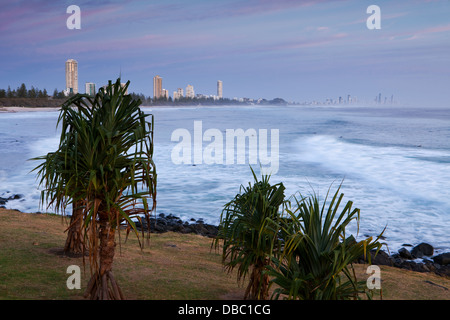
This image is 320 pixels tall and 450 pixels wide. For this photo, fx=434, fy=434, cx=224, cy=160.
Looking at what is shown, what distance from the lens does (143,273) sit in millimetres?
8344

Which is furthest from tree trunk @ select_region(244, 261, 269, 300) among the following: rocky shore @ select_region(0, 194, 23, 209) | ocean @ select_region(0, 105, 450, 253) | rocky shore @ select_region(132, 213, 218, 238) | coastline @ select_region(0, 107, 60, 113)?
coastline @ select_region(0, 107, 60, 113)

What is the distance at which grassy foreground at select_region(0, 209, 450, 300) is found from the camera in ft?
23.4

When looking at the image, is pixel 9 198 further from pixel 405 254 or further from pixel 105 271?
pixel 405 254

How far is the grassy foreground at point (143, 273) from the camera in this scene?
281 inches

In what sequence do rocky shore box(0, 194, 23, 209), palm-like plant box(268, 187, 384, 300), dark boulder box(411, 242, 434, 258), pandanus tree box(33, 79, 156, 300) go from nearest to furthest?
palm-like plant box(268, 187, 384, 300), pandanus tree box(33, 79, 156, 300), dark boulder box(411, 242, 434, 258), rocky shore box(0, 194, 23, 209)

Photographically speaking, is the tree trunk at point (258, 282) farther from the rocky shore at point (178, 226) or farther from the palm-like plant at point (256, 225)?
the rocky shore at point (178, 226)

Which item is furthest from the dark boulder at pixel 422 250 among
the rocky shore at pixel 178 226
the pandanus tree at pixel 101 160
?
the pandanus tree at pixel 101 160

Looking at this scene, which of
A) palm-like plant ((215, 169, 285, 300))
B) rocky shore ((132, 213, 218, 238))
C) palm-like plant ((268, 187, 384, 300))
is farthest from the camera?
rocky shore ((132, 213, 218, 238))

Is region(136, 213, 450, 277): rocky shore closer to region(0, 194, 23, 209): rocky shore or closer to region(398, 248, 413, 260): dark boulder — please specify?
region(398, 248, 413, 260): dark boulder

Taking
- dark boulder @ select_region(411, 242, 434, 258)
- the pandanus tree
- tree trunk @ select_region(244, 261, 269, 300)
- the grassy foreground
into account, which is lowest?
dark boulder @ select_region(411, 242, 434, 258)

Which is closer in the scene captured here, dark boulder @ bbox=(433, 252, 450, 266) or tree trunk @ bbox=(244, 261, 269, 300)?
tree trunk @ bbox=(244, 261, 269, 300)

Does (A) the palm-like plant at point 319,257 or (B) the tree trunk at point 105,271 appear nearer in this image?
(A) the palm-like plant at point 319,257

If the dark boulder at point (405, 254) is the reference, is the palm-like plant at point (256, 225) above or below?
above

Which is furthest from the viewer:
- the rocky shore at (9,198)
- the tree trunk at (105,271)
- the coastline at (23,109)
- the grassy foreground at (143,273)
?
the coastline at (23,109)
